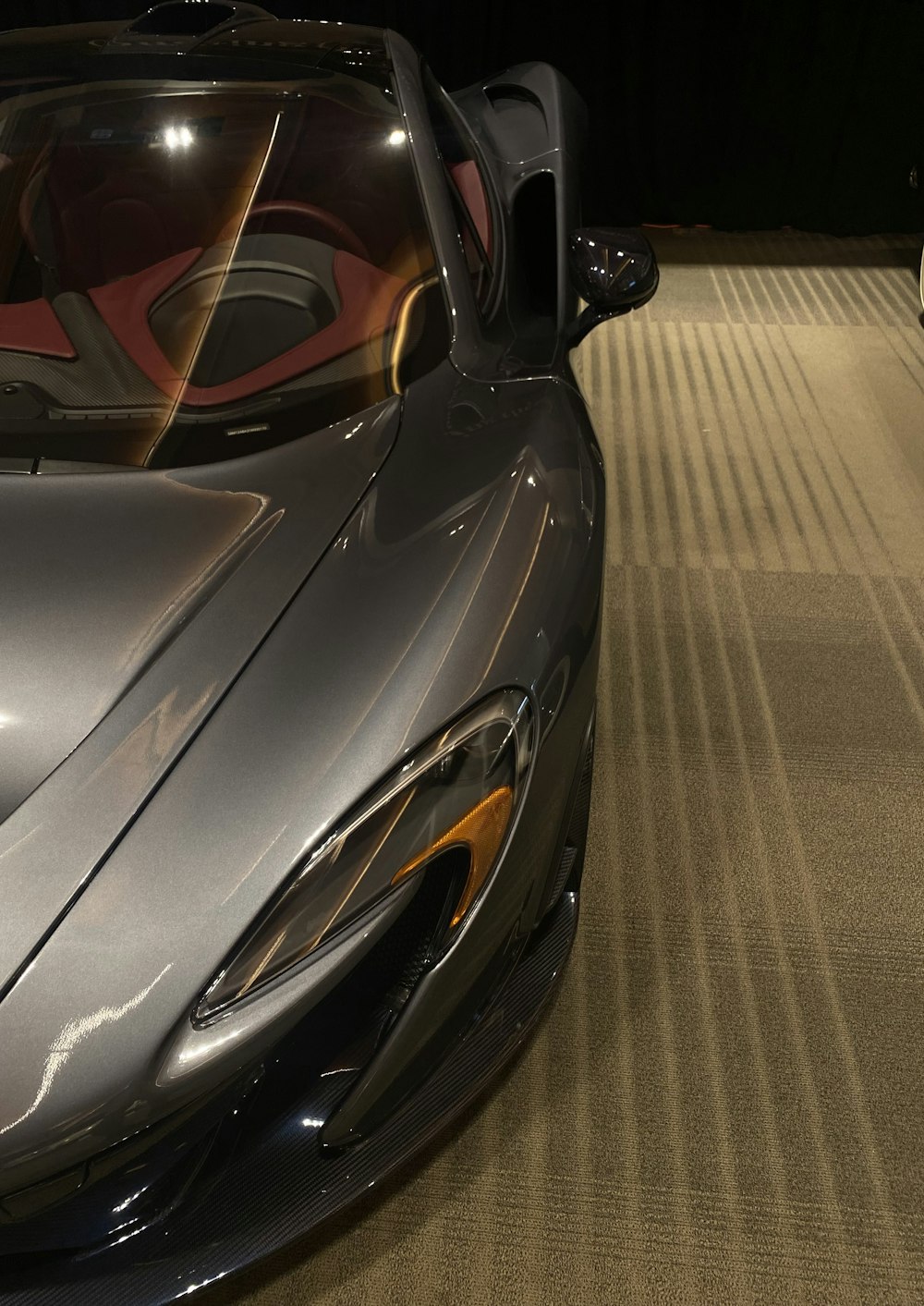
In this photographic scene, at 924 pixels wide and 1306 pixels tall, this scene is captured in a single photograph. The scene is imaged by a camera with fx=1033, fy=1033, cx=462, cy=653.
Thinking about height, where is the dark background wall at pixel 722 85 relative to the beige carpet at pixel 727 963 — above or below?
above

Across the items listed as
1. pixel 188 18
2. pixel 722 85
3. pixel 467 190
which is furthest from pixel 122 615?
pixel 722 85

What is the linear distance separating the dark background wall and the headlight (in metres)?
4.22

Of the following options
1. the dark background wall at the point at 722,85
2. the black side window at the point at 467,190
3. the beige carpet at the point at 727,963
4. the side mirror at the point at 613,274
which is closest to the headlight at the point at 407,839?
the beige carpet at the point at 727,963

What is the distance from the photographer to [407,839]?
731 millimetres

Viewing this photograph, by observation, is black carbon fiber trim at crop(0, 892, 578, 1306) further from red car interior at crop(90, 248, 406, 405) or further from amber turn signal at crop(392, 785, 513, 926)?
red car interior at crop(90, 248, 406, 405)

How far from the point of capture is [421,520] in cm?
95

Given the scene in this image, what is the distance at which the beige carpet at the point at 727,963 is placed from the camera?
0.95 meters

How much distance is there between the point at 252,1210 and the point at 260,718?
0.35 metres

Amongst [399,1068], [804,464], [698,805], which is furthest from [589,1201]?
[804,464]

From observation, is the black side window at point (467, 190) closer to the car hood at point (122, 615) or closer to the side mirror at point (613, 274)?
the side mirror at point (613, 274)

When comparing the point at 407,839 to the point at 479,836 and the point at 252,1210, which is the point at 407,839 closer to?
the point at 479,836

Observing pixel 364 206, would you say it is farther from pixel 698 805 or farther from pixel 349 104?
pixel 698 805

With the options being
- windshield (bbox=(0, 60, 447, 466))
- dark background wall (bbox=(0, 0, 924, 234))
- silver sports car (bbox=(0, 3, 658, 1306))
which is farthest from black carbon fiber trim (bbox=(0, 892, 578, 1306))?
dark background wall (bbox=(0, 0, 924, 234))

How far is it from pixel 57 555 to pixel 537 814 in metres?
0.47
